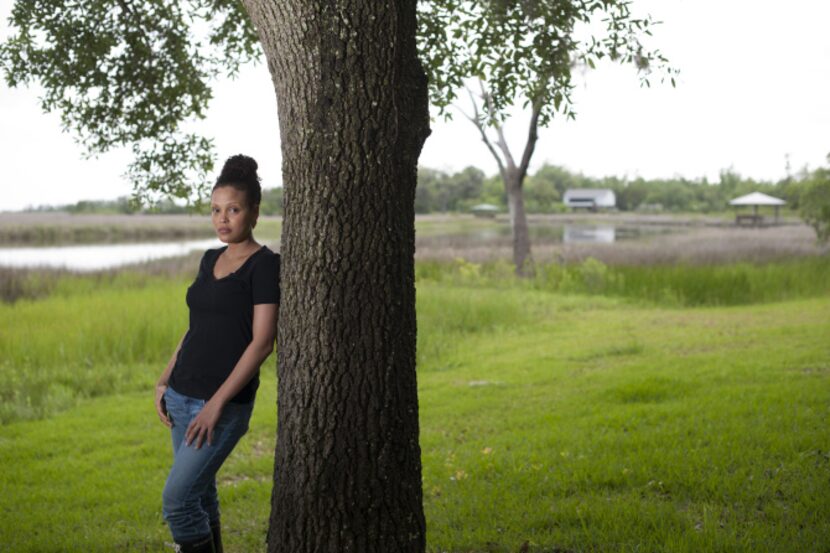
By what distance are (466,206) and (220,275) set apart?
64618 millimetres

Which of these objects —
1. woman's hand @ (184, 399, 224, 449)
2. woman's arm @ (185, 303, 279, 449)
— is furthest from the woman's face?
woman's hand @ (184, 399, 224, 449)

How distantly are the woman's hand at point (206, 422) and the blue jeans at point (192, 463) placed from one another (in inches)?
1.6

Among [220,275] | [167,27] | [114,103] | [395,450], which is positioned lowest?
[395,450]

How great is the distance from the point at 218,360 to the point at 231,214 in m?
0.64

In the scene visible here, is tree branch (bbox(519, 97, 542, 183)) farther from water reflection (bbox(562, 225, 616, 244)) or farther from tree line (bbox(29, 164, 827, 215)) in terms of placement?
tree line (bbox(29, 164, 827, 215))

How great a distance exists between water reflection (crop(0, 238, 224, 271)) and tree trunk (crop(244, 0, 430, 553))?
13860 mm

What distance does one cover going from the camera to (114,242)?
24469 mm

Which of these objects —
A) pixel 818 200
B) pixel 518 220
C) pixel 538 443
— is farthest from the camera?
pixel 818 200

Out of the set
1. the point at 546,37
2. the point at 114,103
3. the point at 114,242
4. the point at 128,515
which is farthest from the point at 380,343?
the point at 114,242

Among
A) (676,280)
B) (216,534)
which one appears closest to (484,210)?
(676,280)

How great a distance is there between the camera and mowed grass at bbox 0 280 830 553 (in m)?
4.70

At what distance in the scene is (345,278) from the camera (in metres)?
3.53

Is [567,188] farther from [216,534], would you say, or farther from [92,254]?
[216,534]

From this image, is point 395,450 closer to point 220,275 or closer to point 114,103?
point 220,275
